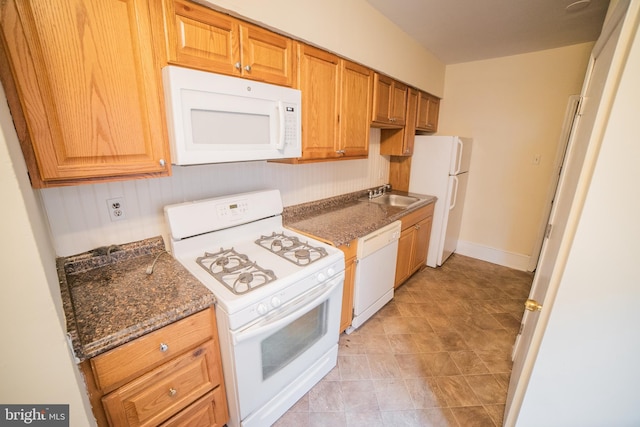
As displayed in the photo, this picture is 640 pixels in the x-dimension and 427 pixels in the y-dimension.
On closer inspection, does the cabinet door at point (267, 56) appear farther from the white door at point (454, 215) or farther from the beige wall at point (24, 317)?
the white door at point (454, 215)

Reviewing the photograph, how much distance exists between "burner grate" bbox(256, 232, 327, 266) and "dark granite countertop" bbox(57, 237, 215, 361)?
0.47 m

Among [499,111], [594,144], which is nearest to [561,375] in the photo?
[594,144]

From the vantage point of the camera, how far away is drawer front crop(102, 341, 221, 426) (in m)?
0.95

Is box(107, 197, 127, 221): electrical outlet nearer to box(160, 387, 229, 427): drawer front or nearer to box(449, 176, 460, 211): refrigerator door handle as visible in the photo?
box(160, 387, 229, 427): drawer front

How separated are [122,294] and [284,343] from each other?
2.58 feet

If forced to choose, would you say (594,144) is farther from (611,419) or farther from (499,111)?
(499,111)

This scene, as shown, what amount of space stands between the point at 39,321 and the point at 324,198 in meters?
1.98

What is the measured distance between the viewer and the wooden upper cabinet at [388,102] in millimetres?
2197

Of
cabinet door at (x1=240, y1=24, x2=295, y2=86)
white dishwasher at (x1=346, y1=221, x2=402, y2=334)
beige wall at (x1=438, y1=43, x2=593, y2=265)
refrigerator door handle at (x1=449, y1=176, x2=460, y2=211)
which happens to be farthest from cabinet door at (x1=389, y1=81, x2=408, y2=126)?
cabinet door at (x1=240, y1=24, x2=295, y2=86)

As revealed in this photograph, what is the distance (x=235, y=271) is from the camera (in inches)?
50.9

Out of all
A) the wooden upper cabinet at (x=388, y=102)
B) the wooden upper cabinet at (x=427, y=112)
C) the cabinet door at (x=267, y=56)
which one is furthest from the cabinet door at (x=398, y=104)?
the cabinet door at (x=267, y=56)

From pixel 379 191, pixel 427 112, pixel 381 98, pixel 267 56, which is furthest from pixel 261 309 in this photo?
pixel 427 112

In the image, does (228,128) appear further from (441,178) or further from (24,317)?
(441,178)

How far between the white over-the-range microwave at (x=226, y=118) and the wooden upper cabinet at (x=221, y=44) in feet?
0.21
